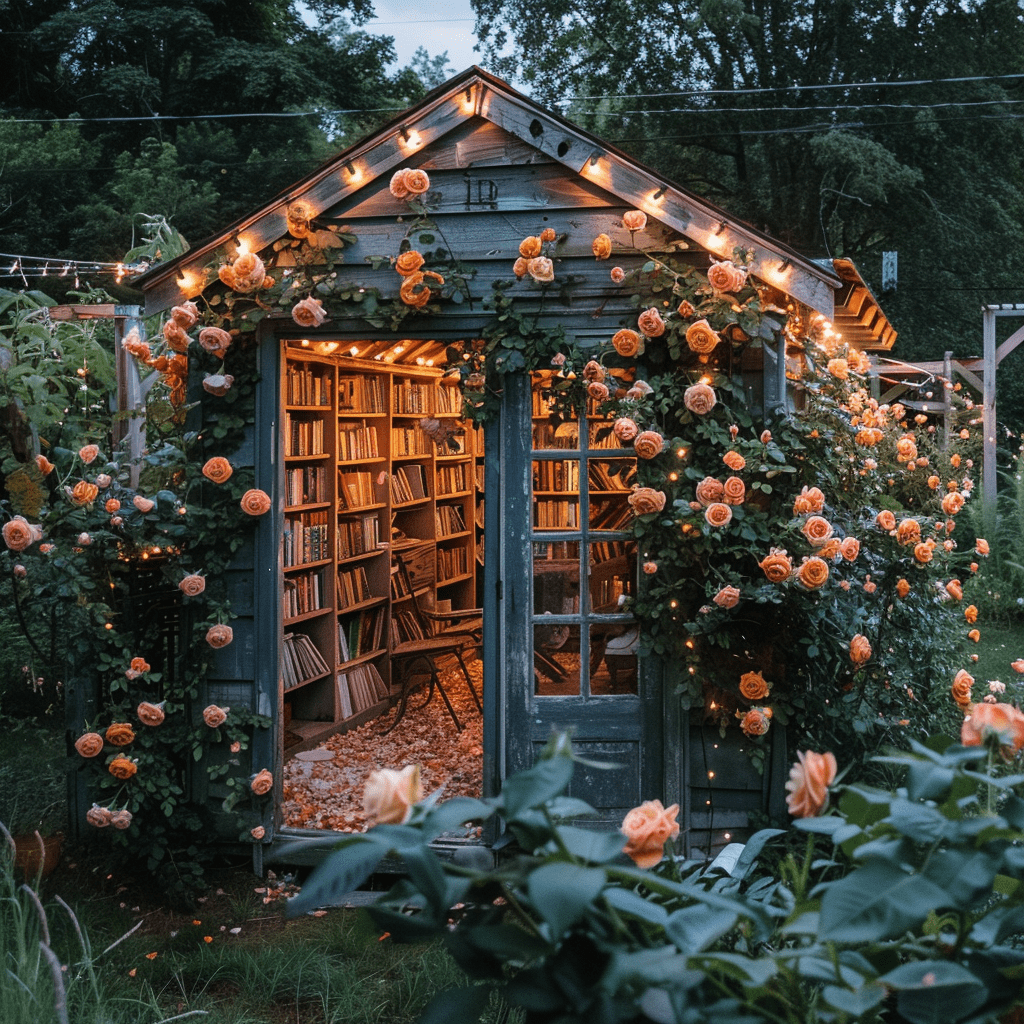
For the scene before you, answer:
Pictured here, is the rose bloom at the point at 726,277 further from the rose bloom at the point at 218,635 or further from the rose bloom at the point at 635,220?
the rose bloom at the point at 218,635

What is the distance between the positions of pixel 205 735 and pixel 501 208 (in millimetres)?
2593

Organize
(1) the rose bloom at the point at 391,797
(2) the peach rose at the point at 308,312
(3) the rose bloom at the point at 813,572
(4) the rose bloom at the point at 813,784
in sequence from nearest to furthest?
(1) the rose bloom at the point at 391,797, (4) the rose bloom at the point at 813,784, (3) the rose bloom at the point at 813,572, (2) the peach rose at the point at 308,312

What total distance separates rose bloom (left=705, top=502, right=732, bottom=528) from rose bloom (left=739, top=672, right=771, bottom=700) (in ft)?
2.11

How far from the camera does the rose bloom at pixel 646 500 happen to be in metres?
4.15

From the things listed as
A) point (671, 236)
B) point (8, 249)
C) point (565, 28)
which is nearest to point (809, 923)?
point (671, 236)

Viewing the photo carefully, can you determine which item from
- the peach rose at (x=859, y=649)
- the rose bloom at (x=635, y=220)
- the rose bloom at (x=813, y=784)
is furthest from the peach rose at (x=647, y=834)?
the rose bloom at (x=635, y=220)

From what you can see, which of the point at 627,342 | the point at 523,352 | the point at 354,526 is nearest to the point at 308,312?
the point at 523,352

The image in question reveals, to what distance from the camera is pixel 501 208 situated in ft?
14.5

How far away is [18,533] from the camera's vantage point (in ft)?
13.1

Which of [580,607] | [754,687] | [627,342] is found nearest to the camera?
[754,687]

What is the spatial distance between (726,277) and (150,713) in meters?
2.92

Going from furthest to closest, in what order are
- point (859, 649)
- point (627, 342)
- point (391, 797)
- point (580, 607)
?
1. point (580, 607)
2. point (627, 342)
3. point (859, 649)
4. point (391, 797)

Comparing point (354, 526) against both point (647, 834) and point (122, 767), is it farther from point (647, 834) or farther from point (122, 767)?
point (647, 834)

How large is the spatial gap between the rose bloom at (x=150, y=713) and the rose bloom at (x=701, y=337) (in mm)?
2648
